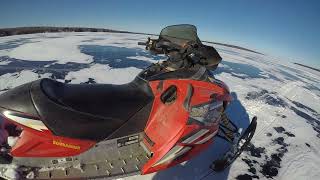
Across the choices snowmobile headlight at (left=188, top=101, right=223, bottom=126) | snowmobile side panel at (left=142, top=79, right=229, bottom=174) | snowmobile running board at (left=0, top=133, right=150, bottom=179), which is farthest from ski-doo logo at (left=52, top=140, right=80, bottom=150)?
snowmobile headlight at (left=188, top=101, right=223, bottom=126)

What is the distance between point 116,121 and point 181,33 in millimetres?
1340

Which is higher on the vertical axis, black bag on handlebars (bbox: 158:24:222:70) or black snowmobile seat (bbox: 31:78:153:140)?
black bag on handlebars (bbox: 158:24:222:70)

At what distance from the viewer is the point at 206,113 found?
283 cm

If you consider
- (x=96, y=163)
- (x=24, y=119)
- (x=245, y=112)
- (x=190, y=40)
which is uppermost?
(x=190, y=40)

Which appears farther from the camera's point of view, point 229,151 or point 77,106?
point 229,151

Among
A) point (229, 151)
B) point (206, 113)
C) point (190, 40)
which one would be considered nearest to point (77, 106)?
point (206, 113)

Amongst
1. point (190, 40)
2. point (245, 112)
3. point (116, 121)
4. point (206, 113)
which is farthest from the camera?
point (245, 112)

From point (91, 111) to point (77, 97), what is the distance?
17cm

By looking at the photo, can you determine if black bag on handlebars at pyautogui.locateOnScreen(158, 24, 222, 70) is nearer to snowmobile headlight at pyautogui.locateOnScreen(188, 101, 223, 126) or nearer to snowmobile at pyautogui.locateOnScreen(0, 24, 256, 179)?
snowmobile at pyautogui.locateOnScreen(0, 24, 256, 179)

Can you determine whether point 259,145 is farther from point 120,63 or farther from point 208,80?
point 120,63

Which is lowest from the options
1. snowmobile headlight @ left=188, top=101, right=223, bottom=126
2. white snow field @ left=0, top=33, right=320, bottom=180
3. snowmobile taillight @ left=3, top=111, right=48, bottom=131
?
white snow field @ left=0, top=33, right=320, bottom=180

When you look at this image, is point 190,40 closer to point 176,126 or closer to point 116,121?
point 176,126

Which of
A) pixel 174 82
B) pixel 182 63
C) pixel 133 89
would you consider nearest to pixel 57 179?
pixel 133 89

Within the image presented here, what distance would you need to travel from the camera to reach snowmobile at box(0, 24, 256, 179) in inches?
91.9
